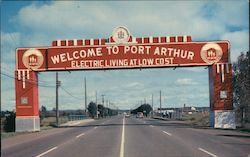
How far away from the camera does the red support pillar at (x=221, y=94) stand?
39.3 m

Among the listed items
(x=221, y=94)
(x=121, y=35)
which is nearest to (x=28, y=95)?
(x=121, y=35)

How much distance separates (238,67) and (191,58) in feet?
27.1

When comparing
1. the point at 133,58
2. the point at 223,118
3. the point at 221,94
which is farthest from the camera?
the point at 133,58

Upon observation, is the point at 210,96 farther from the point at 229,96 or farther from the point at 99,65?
the point at 99,65

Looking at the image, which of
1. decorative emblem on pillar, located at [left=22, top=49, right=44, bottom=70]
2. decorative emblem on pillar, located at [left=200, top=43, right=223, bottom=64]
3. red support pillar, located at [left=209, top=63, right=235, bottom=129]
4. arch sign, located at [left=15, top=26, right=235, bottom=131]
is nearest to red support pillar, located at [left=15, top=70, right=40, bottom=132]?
arch sign, located at [left=15, top=26, right=235, bottom=131]

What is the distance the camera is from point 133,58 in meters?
40.3

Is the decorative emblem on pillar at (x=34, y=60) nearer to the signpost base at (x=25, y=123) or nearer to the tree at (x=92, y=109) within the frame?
the signpost base at (x=25, y=123)

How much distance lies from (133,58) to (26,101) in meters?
10.3

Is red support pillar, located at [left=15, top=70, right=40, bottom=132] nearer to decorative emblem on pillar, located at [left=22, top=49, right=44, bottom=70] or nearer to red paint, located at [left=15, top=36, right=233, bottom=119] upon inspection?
red paint, located at [left=15, top=36, right=233, bottom=119]

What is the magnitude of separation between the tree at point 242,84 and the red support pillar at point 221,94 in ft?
9.33

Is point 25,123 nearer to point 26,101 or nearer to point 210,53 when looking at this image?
point 26,101

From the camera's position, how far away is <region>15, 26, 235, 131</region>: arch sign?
→ 3997 cm

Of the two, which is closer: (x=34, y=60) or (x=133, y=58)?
(x=133, y=58)

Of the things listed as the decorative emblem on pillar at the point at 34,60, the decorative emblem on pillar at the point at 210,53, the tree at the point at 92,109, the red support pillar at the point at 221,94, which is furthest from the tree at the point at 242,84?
the tree at the point at 92,109
